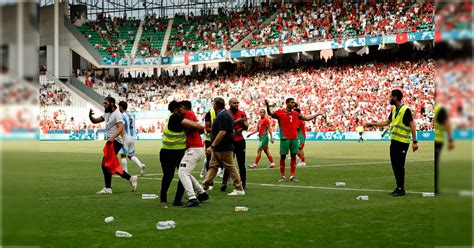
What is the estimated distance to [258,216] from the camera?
37.4 ft

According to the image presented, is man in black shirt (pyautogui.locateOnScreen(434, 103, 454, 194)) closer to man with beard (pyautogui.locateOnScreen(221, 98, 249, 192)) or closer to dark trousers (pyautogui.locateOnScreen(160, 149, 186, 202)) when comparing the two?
dark trousers (pyautogui.locateOnScreen(160, 149, 186, 202))

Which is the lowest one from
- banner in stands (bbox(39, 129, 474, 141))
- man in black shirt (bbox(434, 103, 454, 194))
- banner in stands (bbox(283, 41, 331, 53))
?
banner in stands (bbox(39, 129, 474, 141))

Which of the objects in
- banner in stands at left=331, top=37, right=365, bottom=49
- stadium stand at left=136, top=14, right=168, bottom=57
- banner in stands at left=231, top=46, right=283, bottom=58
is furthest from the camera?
stadium stand at left=136, top=14, right=168, bottom=57

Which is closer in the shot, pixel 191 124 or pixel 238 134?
pixel 191 124

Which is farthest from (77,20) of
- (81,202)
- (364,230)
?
(364,230)

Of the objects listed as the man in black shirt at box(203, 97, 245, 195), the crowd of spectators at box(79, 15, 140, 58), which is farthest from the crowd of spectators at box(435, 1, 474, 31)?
the crowd of spectators at box(79, 15, 140, 58)

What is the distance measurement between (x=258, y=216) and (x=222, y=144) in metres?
3.49

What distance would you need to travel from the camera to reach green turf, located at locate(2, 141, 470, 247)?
8.83 meters

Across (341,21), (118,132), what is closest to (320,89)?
(341,21)

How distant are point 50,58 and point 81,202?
63.5 meters

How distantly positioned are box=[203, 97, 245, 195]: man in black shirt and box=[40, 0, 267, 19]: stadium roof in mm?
64523

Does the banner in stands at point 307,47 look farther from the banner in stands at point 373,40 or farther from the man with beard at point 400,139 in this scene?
the man with beard at point 400,139

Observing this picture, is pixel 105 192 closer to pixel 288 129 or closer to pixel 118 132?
pixel 118 132

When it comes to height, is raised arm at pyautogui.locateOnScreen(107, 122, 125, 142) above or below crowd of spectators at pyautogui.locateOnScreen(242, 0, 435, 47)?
below
